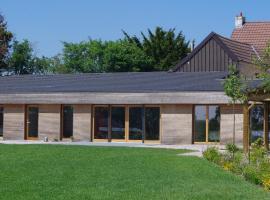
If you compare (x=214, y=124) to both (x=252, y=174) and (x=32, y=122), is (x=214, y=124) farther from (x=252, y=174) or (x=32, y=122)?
(x=252, y=174)

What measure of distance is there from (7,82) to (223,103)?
646 inches

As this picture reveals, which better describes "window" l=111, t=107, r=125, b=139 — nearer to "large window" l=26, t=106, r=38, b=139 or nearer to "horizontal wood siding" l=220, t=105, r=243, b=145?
"large window" l=26, t=106, r=38, b=139

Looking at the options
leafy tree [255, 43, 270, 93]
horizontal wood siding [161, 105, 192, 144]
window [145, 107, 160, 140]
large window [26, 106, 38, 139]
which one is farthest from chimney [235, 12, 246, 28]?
leafy tree [255, 43, 270, 93]

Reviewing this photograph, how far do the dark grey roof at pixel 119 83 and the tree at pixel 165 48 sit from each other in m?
24.6

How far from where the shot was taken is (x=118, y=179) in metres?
14.8

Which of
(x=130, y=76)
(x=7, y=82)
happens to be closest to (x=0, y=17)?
(x=7, y=82)

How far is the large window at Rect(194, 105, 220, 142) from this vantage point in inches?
1316

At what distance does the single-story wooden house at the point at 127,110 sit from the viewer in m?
33.1

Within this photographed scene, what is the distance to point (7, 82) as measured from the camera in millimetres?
42000

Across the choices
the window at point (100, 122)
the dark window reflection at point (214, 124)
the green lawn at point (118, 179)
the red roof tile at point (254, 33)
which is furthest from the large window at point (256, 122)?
the red roof tile at point (254, 33)

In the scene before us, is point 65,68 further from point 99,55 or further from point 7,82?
point 7,82

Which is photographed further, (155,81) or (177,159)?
(155,81)

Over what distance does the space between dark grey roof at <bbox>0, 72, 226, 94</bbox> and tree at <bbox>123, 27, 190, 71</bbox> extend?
2457 centimetres

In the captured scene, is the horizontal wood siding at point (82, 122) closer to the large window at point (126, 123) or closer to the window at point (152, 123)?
the large window at point (126, 123)
